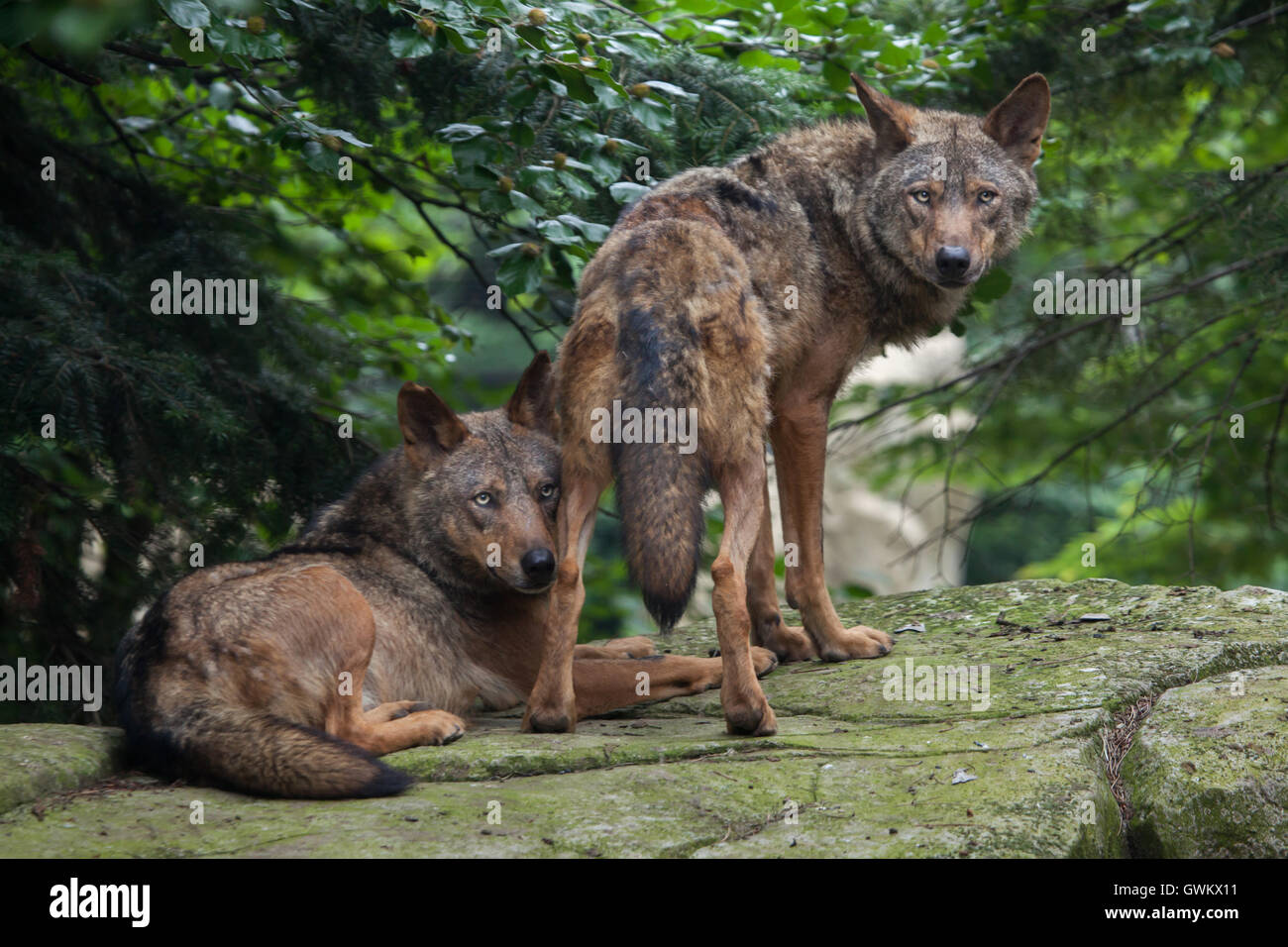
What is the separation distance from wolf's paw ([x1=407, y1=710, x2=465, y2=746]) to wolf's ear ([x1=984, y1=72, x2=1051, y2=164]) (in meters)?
4.11

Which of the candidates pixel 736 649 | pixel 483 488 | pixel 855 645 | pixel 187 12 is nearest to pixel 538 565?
pixel 483 488

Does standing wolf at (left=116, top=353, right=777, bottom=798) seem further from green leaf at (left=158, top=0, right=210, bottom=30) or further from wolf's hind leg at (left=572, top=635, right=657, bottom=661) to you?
green leaf at (left=158, top=0, right=210, bottom=30)

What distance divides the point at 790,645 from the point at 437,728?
2.01 m

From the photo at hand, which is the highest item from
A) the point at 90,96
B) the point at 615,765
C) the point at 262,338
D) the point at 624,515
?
the point at 90,96

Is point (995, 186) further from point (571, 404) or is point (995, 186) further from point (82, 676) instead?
point (82, 676)

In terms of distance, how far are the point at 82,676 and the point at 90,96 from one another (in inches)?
139

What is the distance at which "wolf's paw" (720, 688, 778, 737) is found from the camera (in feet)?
15.6

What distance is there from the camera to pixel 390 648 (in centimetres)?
564

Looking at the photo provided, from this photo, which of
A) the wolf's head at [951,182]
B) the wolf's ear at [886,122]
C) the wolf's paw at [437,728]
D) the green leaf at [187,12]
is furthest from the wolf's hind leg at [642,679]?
the green leaf at [187,12]

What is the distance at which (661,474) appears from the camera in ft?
15.5

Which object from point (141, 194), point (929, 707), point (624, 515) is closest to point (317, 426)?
point (141, 194)

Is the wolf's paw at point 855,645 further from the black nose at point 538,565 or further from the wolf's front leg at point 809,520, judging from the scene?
the black nose at point 538,565

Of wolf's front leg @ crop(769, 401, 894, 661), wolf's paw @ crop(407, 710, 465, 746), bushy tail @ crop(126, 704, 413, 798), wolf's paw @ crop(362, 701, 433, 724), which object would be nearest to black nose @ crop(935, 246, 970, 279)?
wolf's front leg @ crop(769, 401, 894, 661)

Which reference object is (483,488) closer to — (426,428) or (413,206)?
(426,428)
